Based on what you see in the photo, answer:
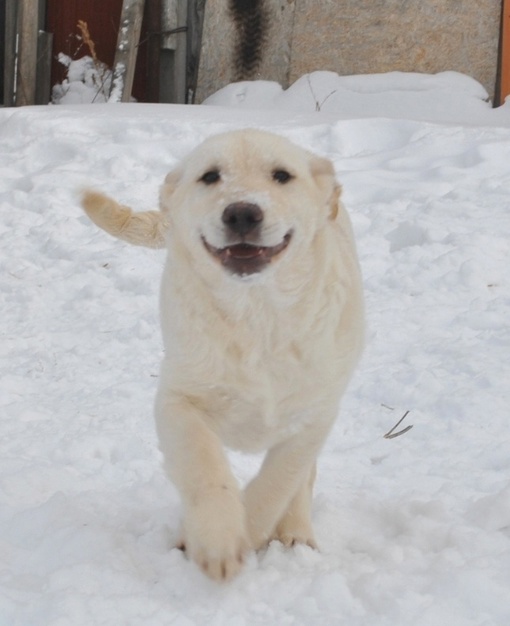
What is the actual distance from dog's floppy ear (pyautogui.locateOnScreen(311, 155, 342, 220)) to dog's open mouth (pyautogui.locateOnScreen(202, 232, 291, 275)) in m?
0.37

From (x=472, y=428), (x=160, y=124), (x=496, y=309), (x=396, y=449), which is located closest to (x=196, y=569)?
(x=396, y=449)

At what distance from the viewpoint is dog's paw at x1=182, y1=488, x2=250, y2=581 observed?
2475mm

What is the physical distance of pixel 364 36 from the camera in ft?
29.5

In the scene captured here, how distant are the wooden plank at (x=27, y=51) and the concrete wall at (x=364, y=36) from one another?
5.29ft

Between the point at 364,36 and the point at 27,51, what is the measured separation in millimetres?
3168

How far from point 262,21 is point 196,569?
7.31 m

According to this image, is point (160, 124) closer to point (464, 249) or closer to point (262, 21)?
point (262, 21)

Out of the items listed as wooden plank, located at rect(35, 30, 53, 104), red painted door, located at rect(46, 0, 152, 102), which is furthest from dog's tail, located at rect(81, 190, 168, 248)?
wooden plank, located at rect(35, 30, 53, 104)

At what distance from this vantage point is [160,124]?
7.52 meters

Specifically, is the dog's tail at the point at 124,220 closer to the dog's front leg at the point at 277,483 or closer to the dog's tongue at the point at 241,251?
the dog's tongue at the point at 241,251

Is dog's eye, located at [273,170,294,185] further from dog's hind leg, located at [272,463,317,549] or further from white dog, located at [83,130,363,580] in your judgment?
dog's hind leg, located at [272,463,317,549]

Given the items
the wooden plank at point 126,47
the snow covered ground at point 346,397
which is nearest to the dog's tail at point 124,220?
the snow covered ground at point 346,397

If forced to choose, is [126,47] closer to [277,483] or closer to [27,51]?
[27,51]

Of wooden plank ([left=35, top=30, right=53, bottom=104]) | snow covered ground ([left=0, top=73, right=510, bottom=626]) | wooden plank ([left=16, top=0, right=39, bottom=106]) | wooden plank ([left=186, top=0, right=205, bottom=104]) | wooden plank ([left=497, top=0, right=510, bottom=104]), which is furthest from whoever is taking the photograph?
wooden plank ([left=35, top=30, right=53, bottom=104])
